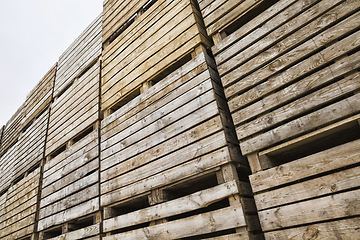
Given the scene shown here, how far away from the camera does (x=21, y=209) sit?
6.11 metres

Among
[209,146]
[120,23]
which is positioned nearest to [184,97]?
[209,146]

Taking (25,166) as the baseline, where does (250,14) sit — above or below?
above

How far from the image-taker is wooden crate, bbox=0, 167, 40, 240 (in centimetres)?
563

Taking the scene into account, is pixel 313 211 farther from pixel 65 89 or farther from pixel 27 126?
pixel 27 126

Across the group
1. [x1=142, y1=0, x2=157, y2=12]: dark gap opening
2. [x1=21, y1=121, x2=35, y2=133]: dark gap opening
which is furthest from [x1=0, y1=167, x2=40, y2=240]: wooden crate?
[x1=142, y1=0, x2=157, y2=12]: dark gap opening

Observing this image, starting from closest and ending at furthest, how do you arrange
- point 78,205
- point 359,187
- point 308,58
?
point 359,187 → point 308,58 → point 78,205

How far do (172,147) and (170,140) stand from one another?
114 millimetres

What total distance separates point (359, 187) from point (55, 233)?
5981mm

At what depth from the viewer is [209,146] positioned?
296cm

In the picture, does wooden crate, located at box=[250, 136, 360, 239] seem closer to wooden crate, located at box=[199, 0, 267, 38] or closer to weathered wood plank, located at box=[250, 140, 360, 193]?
weathered wood plank, located at box=[250, 140, 360, 193]

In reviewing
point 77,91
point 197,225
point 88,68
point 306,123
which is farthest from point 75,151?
point 306,123

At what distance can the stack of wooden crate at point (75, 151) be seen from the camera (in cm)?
442

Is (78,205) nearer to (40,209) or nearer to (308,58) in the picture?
(40,209)

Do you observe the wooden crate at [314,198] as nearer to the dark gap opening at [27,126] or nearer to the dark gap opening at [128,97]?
the dark gap opening at [128,97]
